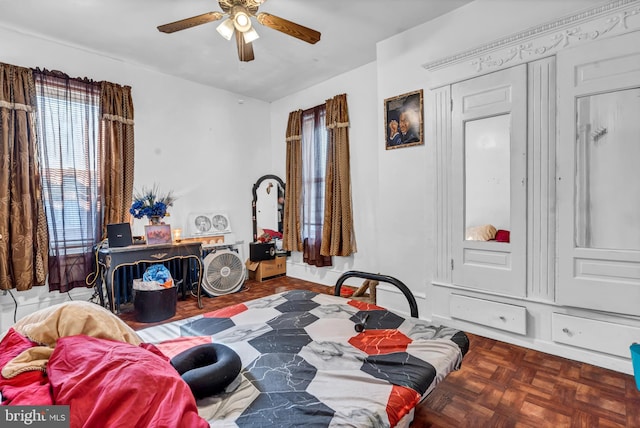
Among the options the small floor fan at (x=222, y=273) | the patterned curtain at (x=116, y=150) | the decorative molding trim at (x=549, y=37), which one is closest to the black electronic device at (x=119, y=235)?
the patterned curtain at (x=116, y=150)

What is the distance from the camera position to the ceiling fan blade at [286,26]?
206cm

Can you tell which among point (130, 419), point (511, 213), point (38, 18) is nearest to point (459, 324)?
point (511, 213)

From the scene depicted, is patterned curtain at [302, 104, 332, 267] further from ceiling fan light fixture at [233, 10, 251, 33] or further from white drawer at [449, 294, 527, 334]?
ceiling fan light fixture at [233, 10, 251, 33]

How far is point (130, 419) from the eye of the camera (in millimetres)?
755

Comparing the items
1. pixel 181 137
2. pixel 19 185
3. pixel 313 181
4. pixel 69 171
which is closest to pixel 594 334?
pixel 313 181

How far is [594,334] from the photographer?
2066mm

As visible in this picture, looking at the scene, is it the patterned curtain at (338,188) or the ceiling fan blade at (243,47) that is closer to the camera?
the ceiling fan blade at (243,47)

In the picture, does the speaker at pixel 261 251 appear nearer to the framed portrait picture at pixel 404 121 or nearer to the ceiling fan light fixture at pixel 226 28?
the framed portrait picture at pixel 404 121

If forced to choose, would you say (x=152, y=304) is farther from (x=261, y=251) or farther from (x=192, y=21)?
(x=192, y=21)

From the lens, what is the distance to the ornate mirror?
4.71 metres

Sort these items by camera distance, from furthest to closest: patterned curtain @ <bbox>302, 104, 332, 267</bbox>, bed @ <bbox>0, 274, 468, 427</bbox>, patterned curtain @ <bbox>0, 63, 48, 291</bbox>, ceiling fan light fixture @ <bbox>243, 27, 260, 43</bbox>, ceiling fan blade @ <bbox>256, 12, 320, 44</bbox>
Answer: patterned curtain @ <bbox>302, 104, 332, 267</bbox>, patterned curtain @ <bbox>0, 63, 48, 291</bbox>, ceiling fan light fixture @ <bbox>243, 27, 260, 43</bbox>, ceiling fan blade @ <bbox>256, 12, 320, 44</bbox>, bed @ <bbox>0, 274, 468, 427</bbox>

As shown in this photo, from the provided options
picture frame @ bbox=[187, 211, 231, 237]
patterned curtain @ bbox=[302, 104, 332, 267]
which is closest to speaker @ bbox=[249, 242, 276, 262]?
picture frame @ bbox=[187, 211, 231, 237]

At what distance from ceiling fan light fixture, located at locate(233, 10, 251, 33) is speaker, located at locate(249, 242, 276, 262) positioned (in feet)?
9.52

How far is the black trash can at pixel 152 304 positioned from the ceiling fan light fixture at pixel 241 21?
2398 mm
